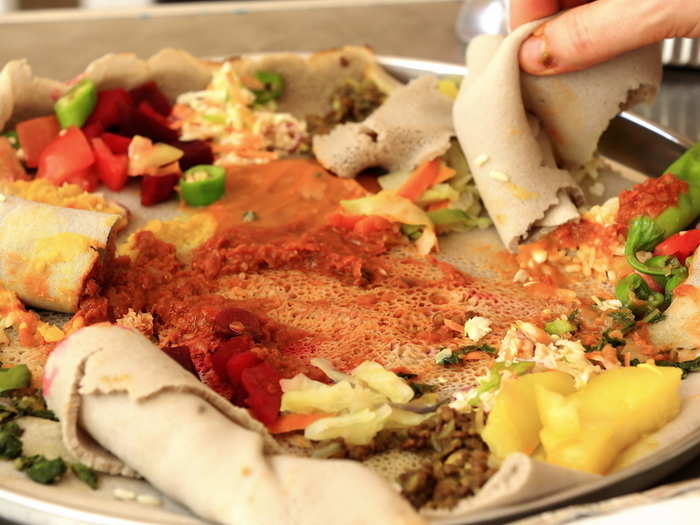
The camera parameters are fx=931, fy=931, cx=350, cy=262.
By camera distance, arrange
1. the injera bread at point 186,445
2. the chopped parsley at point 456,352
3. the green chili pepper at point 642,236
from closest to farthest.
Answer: the injera bread at point 186,445 → the chopped parsley at point 456,352 → the green chili pepper at point 642,236

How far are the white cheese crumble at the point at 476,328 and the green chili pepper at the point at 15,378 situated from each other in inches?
33.5

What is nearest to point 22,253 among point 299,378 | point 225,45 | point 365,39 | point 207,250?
point 207,250

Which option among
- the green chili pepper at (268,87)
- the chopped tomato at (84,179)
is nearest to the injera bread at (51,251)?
the chopped tomato at (84,179)

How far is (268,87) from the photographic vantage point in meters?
2.85

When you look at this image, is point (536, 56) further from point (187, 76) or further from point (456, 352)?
point (187, 76)

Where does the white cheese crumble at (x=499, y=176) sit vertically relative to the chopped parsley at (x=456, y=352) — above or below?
above

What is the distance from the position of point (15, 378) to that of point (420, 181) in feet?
3.65

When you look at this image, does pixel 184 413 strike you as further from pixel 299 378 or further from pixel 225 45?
pixel 225 45

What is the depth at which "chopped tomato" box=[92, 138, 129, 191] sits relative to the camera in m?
2.41

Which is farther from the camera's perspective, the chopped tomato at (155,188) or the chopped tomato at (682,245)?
the chopped tomato at (155,188)

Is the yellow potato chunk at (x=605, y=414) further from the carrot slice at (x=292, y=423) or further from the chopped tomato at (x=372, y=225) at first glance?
the chopped tomato at (x=372, y=225)

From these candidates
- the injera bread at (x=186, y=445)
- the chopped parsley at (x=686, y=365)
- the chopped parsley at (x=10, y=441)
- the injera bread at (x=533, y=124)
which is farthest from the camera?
the injera bread at (x=533, y=124)

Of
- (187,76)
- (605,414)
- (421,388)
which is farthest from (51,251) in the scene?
(605,414)

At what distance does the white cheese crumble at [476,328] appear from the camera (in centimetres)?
186
